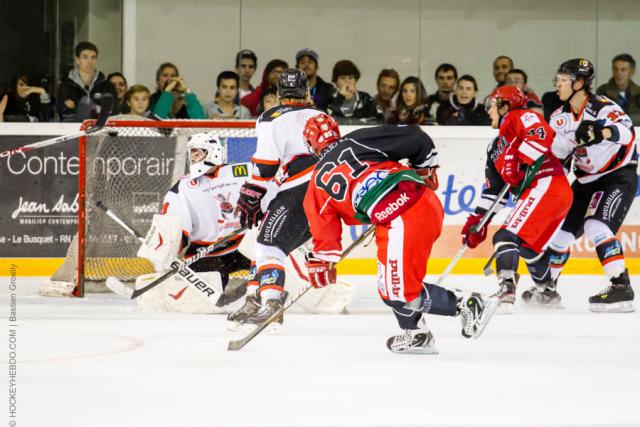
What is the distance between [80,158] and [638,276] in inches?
144

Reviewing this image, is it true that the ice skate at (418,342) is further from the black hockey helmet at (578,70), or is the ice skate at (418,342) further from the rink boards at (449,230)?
the rink boards at (449,230)

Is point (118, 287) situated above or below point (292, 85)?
below

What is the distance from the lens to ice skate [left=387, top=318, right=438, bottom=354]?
14.0ft

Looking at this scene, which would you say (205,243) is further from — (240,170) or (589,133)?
(589,133)

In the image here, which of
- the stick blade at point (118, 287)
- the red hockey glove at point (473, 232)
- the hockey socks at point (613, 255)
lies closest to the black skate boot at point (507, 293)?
the red hockey glove at point (473, 232)

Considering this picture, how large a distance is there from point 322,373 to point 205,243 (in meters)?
2.36

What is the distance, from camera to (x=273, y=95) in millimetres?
A: 8141

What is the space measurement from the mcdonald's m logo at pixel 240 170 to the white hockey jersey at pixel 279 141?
0.94m

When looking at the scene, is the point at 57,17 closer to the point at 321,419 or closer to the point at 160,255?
the point at 160,255

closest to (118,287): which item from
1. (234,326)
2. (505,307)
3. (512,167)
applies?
(234,326)

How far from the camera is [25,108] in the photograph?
26.0ft

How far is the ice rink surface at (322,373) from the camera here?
3.14 meters

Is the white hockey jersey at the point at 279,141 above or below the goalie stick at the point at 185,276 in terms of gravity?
above

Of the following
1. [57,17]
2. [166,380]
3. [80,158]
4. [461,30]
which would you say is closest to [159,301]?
[80,158]
